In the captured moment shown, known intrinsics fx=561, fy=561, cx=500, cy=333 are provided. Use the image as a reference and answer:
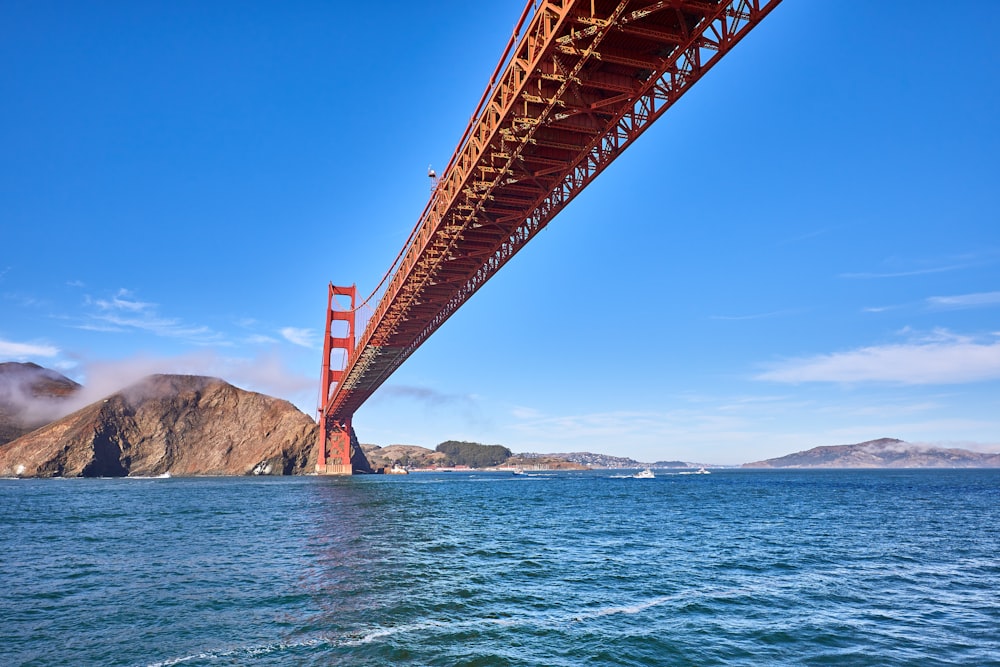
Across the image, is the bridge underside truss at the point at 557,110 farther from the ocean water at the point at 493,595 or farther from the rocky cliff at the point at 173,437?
the rocky cliff at the point at 173,437

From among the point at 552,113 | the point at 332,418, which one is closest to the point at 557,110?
the point at 552,113

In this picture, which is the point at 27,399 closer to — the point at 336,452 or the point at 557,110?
the point at 336,452

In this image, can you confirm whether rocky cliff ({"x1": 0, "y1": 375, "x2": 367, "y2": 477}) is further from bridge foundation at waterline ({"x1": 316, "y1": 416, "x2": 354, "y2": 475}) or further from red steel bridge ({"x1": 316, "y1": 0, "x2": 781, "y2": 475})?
red steel bridge ({"x1": 316, "y1": 0, "x2": 781, "y2": 475})

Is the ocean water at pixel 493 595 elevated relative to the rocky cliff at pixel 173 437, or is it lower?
lower

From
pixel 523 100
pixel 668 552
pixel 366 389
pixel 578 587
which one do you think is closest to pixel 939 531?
pixel 668 552

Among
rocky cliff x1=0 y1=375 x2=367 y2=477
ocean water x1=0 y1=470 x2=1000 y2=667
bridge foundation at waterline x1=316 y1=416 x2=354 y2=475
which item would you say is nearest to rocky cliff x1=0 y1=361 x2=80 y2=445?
rocky cliff x1=0 y1=375 x2=367 y2=477

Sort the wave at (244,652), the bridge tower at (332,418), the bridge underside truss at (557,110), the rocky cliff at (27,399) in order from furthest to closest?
1. the rocky cliff at (27,399)
2. the bridge tower at (332,418)
3. the bridge underside truss at (557,110)
4. the wave at (244,652)

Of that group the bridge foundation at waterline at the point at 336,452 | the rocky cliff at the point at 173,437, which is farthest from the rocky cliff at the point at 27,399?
the bridge foundation at waterline at the point at 336,452
